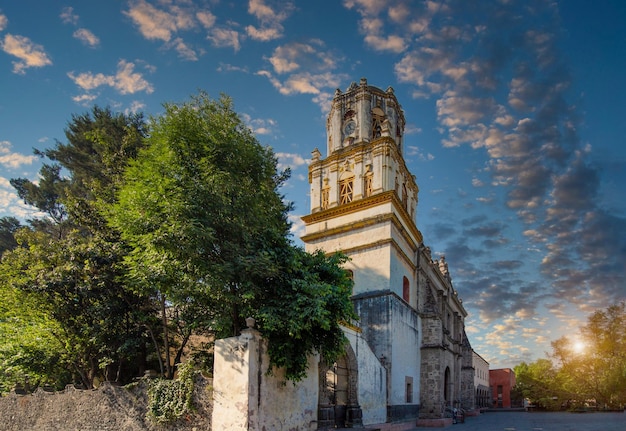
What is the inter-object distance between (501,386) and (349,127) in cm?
6069

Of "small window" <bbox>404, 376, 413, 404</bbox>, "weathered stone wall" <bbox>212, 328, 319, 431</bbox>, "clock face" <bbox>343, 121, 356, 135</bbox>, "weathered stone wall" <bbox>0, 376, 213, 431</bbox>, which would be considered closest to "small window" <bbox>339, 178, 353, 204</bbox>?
"clock face" <bbox>343, 121, 356, 135</bbox>

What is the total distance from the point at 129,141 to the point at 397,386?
1637 cm

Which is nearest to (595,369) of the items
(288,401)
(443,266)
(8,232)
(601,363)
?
(601,363)

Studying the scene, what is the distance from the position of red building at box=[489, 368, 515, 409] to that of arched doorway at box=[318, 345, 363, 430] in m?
60.8

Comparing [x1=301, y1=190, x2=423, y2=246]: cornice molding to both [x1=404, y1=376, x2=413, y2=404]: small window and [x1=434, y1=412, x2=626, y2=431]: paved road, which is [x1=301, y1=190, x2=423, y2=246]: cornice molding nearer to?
[x1=404, y1=376, x2=413, y2=404]: small window

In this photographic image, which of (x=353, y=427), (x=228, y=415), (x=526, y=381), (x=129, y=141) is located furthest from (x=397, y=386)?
(x=526, y=381)

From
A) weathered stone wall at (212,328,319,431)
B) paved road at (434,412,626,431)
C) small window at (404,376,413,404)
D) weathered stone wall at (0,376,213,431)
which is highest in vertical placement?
weathered stone wall at (212,328,319,431)

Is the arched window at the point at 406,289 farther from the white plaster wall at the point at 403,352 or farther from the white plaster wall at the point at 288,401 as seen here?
the white plaster wall at the point at 288,401

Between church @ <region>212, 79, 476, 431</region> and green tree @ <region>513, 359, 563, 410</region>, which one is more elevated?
church @ <region>212, 79, 476, 431</region>

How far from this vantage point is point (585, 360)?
41781 mm

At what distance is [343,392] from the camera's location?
1603cm

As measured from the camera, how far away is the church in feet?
37.9

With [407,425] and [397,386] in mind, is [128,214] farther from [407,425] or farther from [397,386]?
[407,425]

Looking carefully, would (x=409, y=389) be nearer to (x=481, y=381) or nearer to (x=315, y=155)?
(x=315, y=155)
